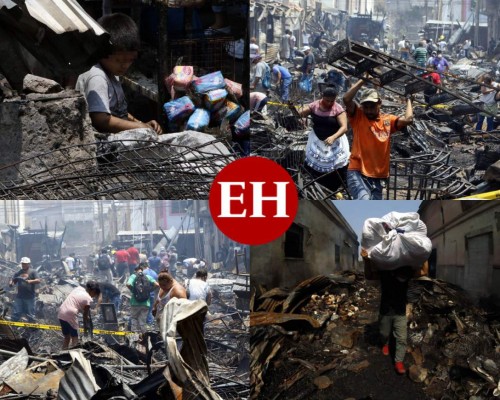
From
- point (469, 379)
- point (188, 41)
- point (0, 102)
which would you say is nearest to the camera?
point (469, 379)

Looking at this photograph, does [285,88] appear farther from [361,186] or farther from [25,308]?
[25,308]

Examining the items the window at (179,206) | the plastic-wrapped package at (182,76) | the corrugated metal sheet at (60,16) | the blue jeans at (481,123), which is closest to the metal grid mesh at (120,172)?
the window at (179,206)

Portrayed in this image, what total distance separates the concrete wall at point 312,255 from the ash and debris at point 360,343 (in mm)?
65

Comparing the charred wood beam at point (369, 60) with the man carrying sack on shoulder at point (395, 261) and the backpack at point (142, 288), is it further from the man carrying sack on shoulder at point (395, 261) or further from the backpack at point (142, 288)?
the backpack at point (142, 288)

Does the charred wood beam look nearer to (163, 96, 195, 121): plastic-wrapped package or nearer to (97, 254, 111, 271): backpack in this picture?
(163, 96, 195, 121): plastic-wrapped package

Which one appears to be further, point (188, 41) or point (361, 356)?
point (188, 41)

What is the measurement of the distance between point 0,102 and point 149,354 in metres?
1.95

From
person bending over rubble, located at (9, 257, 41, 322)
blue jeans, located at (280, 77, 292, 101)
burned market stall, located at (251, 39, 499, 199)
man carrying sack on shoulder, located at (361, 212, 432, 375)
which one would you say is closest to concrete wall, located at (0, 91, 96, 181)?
person bending over rubble, located at (9, 257, 41, 322)

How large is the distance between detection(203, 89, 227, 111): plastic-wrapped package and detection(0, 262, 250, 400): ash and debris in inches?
52.9

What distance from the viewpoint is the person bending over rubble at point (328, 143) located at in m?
6.36

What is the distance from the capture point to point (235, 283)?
6.10 metres

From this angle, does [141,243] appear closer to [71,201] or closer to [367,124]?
[71,201]

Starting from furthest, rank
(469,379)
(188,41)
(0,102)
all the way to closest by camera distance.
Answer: (188,41) → (0,102) → (469,379)

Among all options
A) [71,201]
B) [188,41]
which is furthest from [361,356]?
[188,41]
